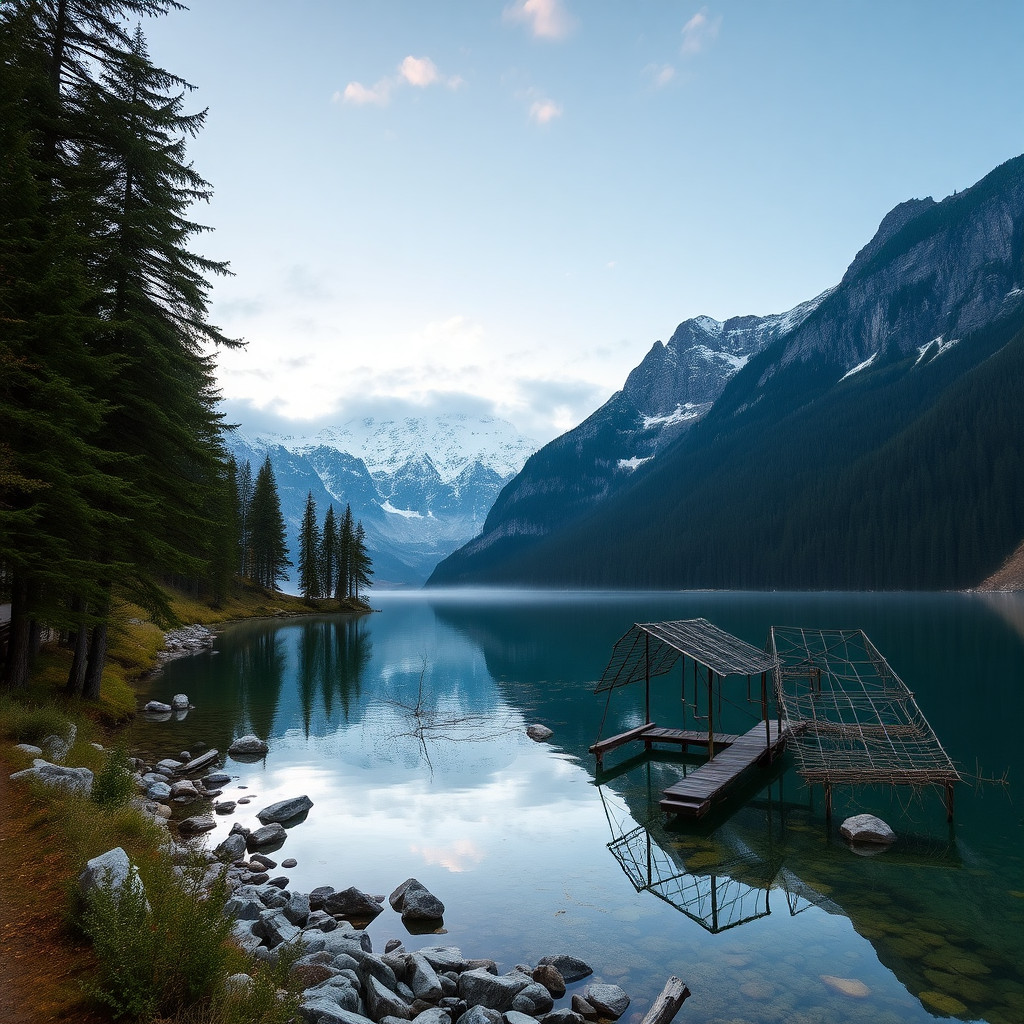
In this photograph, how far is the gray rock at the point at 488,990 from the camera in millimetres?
10930

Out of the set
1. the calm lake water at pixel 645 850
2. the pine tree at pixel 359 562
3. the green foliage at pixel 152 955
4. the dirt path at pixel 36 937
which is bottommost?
the calm lake water at pixel 645 850

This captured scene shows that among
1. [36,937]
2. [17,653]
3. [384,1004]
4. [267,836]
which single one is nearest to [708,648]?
[267,836]

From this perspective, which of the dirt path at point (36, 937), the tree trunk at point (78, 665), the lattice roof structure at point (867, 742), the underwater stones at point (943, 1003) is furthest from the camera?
→ the tree trunk at point (78, 665)

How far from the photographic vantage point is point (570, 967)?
41.3ft

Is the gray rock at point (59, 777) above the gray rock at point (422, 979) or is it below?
above

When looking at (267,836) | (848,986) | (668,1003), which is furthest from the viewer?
(267,836)

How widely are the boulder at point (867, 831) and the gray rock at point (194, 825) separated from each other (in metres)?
18.5

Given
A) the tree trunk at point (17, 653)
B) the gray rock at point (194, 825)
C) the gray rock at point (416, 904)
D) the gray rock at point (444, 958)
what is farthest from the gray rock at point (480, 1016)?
the tree trunk at point (17, 653)

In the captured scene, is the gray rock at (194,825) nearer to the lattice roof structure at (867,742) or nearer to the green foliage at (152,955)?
the green foliage at (152,955)

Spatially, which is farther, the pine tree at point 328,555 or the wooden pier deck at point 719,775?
the pine tree at point 328,555

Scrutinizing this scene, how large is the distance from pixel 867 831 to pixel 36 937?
65.1 ft

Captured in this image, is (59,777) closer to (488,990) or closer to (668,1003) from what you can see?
(488,990)

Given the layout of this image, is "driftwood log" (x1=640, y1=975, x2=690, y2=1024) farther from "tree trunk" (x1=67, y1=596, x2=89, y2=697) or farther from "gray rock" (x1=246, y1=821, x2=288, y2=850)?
"tree trunk" (x1=67, y1=596, x2=89, y2=697)

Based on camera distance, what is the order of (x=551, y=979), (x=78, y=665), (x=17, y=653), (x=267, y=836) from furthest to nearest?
(x=78, y=665) → (x=17, y=653) → (x=267, y=836) → (x=551, y=979)
